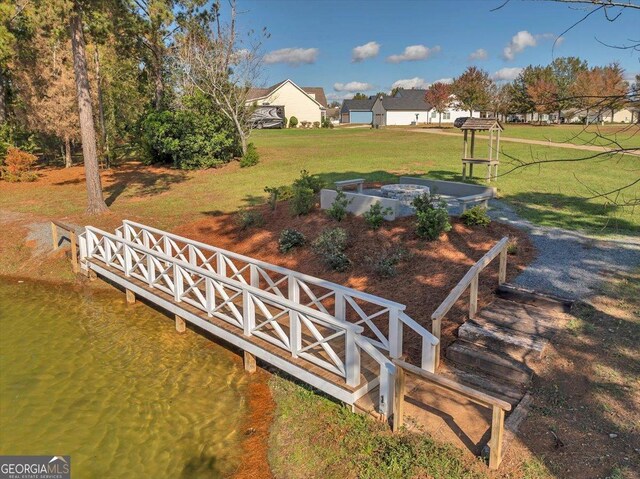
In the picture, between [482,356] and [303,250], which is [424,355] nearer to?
[482,356]

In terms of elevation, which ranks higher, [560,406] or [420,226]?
[420,226]

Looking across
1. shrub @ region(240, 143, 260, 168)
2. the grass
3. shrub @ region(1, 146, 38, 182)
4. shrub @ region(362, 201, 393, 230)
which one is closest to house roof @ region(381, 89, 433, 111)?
shrub @ region(240, 143, 260, 168)

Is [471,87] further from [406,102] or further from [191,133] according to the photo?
[191,133]

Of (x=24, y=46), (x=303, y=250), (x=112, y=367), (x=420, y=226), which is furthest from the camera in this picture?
(x=24, y=46)

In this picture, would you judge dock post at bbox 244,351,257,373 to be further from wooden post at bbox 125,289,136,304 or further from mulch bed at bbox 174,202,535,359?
wooden post at bbox 125,289,136,304

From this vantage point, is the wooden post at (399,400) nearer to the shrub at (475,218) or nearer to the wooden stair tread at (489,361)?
the wooden stair tread at (489,361)

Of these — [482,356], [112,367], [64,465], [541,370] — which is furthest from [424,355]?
[112,367]

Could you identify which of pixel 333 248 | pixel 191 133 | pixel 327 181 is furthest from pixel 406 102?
pixel 333 248

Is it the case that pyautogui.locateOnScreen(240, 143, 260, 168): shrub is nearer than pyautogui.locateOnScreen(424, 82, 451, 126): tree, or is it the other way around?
pyautogui.locateOnScreen(240, 143, 260, 168): shrub
